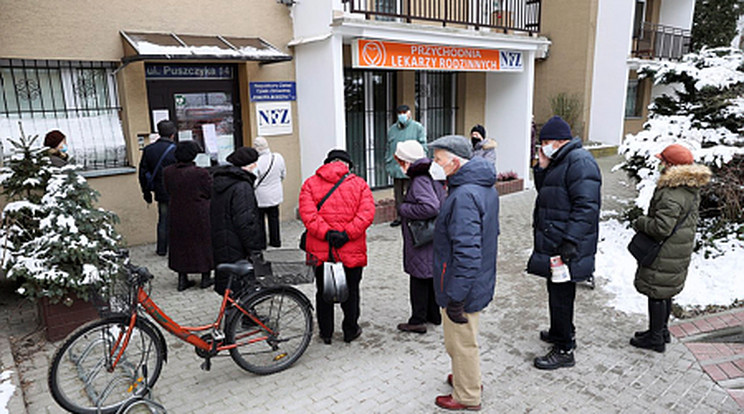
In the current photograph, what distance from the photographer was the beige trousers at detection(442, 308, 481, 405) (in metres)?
3.21

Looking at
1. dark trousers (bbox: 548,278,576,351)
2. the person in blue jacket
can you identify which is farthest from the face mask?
dark trousers (bbox: 548,278,576,351)

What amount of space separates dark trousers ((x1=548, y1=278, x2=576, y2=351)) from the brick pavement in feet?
0.76

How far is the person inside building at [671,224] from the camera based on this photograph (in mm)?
3760

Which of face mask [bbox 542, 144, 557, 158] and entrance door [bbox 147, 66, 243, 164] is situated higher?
entrance door [bbox 147, 66, 243, 164]

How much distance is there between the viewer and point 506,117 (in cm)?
1135

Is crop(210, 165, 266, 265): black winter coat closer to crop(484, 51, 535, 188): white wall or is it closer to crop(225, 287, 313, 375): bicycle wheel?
crop(225, 287, 313, 375): bicycle wheel

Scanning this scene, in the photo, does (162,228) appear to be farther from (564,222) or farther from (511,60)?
(511,60)

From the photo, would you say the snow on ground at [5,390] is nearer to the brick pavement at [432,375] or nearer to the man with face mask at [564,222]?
the brick pavement at [432,375]

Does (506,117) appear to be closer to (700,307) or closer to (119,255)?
(700,307)

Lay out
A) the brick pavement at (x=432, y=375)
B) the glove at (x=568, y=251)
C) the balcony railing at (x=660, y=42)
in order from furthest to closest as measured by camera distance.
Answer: the balcony railing at (x=660, y=42), the glove at (x=568, y=251), the brick pavement at (x=432, y=375)

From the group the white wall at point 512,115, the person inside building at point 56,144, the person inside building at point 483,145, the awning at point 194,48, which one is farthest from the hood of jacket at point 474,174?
the white wall at point 512,115

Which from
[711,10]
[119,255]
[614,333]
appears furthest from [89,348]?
[711,10]

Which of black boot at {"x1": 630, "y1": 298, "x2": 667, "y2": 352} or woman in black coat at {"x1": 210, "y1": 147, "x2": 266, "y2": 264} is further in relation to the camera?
woman in black coat at {"x1": 210, "y1": 147, "x2": 266, "y2": 264}

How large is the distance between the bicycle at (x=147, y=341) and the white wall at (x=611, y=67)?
15652mm
